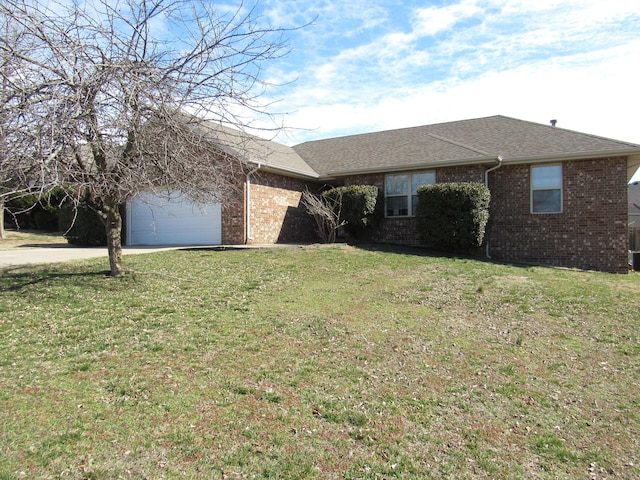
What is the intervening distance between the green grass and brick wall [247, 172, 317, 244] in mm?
6628

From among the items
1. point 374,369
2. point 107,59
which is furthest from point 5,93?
point 374,369

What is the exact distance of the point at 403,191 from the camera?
15.7 metres

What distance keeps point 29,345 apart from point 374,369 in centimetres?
384

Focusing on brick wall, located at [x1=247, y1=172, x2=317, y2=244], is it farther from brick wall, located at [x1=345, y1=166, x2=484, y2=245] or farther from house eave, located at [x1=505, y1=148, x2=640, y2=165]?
house eave, located at [x1=505, y1=148, x2=640, y2=165]

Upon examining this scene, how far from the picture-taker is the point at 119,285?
306 inches

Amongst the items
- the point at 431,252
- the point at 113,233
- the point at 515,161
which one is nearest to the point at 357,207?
the point at 431,252

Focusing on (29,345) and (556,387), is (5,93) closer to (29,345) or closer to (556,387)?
(29,345)

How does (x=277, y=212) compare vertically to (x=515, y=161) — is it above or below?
below

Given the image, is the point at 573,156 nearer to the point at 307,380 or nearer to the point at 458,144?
the point at 458,144

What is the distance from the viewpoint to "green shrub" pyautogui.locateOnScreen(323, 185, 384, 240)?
14484mm

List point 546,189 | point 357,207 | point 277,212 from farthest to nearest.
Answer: point 277,212 < point 357,207 < point 546,189

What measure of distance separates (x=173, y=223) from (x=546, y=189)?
40.8 feet

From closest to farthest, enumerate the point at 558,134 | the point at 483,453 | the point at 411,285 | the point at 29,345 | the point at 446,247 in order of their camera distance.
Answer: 1. the point at 483,453
2. the point at 29,345
3. the point at 411,285
4. the point at 446,247
5. the point at 558,134

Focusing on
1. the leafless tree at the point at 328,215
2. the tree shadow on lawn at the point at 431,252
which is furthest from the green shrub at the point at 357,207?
the tree shadow on lawn at the point at 431,252
